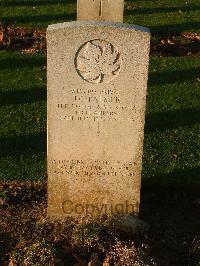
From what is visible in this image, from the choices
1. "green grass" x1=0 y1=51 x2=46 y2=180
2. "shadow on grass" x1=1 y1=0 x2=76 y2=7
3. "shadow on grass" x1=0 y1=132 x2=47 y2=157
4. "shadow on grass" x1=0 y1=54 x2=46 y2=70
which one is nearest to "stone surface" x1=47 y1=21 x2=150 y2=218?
"green grass" x1=0 y1=51 x2=46 y2=180

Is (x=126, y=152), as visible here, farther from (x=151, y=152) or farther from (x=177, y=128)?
(x=177, y=128)

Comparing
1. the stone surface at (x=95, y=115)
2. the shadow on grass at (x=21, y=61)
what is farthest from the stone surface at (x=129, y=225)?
the shadow on grass at (x=21, y=61)

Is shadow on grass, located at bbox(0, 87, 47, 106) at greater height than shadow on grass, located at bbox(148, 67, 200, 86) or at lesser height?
lesser

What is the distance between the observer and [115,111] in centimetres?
530

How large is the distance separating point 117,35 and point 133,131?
997 mm

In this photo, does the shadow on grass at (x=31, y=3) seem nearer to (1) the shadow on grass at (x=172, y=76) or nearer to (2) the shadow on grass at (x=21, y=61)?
(2) the shadow on grass at (x=21, y=61)

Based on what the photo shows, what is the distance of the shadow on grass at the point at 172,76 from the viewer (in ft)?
33.4

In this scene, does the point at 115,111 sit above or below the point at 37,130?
above

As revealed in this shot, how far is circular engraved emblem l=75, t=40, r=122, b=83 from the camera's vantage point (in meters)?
5.03

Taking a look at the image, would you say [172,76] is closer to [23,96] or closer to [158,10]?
[23,96]

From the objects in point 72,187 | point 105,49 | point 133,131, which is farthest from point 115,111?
point 72,187

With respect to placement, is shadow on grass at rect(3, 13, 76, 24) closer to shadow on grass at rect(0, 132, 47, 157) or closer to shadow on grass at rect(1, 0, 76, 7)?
shadow on grass at rect(1, 0, 76, 7)

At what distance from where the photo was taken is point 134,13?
14891 millimetres

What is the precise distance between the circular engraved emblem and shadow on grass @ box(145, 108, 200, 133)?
3.14 metres
